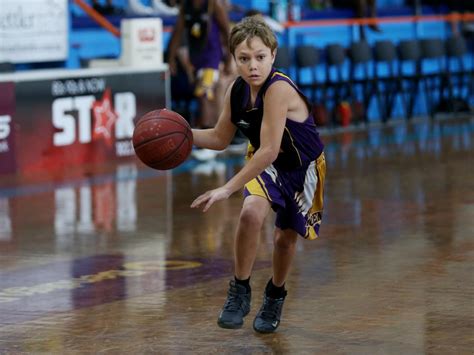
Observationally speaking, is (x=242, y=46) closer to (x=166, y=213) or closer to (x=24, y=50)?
(x=166, y=213)

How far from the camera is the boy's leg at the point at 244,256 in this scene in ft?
22.4

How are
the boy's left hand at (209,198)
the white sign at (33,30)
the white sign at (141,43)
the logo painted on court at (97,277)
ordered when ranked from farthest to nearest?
the white sign at (141,43), the white sign at (33,30), the logo painted on court at (97,277), the boy's left hand at (209,198)

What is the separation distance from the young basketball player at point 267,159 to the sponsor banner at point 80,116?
25.6 feet

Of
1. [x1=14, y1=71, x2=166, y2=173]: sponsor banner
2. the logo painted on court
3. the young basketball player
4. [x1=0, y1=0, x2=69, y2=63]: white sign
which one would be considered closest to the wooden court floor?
the logo painted on court

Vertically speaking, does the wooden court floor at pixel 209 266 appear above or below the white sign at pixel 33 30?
below

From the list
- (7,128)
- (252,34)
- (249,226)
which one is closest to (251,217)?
(249,226)

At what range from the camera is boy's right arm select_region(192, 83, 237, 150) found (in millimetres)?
7145

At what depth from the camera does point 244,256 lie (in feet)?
22.8

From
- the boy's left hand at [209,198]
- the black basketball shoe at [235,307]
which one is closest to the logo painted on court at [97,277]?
the black basketball shoe at [235,307]

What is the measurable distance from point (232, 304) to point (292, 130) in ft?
3.32

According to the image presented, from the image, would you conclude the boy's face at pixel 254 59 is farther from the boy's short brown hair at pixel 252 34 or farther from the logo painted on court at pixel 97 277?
the logo painted on court at pixel 97 277

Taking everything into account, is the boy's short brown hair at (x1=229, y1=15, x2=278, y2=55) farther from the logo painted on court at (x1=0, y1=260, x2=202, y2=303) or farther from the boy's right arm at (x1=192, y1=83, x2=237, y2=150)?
the logo painted on court at (x1=0, y1=260, x2=202, y2=303)

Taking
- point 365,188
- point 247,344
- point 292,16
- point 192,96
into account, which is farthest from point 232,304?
point 292,16

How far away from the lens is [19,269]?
30.5ft
